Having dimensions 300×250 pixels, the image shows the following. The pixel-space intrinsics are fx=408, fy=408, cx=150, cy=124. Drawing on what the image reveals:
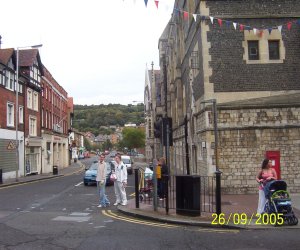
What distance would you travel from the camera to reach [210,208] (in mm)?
12312

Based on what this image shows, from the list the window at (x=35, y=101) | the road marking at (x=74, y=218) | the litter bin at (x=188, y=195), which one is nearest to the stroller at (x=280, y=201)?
the litter bin at (x=188, y=195)

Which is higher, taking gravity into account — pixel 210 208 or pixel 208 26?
pixel 208 26

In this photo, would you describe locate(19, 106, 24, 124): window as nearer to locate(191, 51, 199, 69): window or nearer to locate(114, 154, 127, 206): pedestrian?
locate(191, 51, 199, 69): window

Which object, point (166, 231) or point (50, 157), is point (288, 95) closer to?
point (166, 231)

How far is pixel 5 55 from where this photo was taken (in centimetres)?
3484

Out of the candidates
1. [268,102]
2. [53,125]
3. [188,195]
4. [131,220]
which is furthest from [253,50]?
[53,125]

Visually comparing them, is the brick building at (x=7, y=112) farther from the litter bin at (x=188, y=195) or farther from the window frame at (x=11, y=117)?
the litter bin at (x=188, y=195)

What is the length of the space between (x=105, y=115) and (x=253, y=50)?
14415cm

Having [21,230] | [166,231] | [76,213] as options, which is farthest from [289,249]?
[76,213]

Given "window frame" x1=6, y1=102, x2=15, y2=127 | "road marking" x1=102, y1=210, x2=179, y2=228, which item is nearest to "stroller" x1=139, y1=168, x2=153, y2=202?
"road marking" x1=102, y1=210, x2=179, y2=228

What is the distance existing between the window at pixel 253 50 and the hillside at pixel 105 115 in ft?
432

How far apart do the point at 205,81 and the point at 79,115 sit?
137 meters

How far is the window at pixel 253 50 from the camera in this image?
19.3m

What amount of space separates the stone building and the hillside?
433ft
